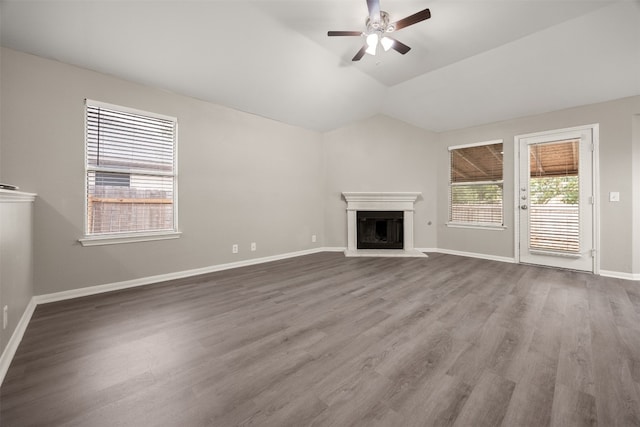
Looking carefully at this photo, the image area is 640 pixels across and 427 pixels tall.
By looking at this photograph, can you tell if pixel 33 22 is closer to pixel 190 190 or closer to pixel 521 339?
pixel 190 190

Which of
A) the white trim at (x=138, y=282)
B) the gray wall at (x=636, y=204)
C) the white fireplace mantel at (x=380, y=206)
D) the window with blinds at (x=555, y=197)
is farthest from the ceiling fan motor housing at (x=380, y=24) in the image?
the gray wall at (x=636, y=204)

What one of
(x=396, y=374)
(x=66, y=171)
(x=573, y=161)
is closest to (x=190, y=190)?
(x=66, y=171)

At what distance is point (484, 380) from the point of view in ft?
4.77

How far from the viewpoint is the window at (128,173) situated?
9.53ft

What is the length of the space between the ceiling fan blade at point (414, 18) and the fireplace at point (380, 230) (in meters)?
3.43

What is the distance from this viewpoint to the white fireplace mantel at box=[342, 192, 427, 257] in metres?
5.23

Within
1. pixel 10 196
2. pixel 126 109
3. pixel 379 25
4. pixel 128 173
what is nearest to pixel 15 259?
pixel 10 196

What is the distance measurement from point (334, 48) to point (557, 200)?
4096mm

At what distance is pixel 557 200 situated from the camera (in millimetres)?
3961

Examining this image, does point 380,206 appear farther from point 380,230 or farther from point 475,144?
point 475,144

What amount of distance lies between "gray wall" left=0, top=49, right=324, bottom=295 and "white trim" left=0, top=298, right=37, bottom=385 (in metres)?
0.35

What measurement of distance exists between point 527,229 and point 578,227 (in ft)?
1.98

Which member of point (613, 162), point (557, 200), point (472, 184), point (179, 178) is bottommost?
point (557, 200)

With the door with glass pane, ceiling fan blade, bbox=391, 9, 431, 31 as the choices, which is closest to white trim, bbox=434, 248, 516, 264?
the door with glass pane
